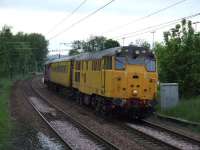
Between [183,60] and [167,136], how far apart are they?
1065 cm

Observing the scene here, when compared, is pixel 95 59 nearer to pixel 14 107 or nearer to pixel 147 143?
pixel 14 107

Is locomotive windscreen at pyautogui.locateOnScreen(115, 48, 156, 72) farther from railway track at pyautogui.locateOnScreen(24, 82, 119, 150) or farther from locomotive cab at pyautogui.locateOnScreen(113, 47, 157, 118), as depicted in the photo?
railway track at pyautogui.locateOnScreen(24, 82, 119, 150)

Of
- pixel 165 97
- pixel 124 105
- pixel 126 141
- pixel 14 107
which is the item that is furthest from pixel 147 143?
pixel 14 107

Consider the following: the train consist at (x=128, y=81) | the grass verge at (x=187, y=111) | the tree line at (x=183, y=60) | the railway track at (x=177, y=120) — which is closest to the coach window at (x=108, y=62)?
the train consist at (x=128, y=81)

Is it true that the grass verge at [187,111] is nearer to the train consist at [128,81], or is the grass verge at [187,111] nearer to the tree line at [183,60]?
the train consist at [128,81]

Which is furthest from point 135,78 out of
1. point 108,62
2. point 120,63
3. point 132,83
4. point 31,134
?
point 31,134

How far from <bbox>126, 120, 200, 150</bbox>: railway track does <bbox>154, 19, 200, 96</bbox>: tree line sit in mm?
6732

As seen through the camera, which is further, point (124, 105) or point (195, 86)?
point (195, 86)

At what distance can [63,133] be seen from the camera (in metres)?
17.1

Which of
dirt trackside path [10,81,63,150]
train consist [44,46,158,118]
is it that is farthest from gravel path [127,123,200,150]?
dirt trackside path [10,81,63,150]

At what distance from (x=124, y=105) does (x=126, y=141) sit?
5029 millimetres

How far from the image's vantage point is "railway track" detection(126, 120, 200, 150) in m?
14.2

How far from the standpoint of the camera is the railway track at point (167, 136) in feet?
46.6

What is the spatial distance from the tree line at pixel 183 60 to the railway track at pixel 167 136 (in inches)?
265
